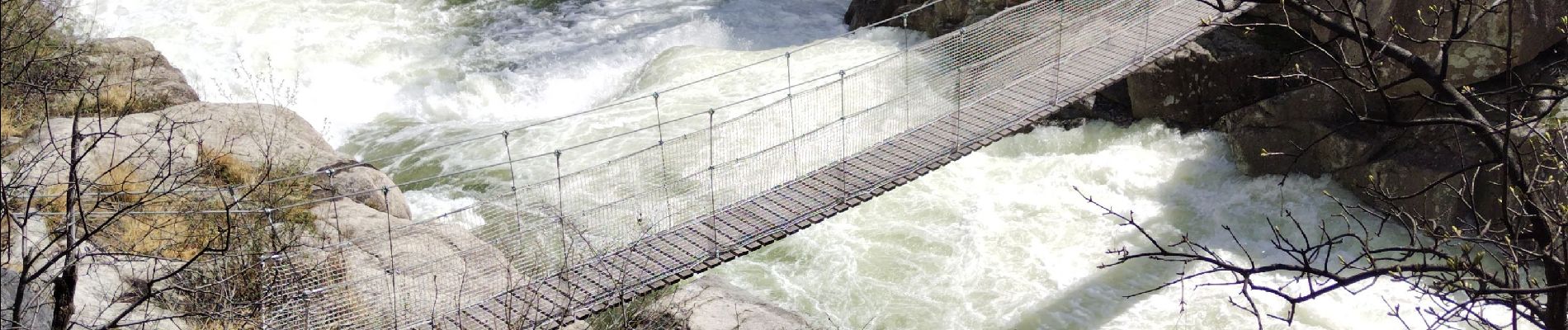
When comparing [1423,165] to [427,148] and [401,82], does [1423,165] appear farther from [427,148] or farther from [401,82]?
[401,82]

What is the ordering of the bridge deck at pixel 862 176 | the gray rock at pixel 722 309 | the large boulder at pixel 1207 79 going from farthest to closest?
the large boulder at pixel 1207 79 → the gray rock at pixel 722 309 → the bridge deck at pixel 862 176

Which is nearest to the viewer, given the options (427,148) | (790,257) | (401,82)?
(790,257)

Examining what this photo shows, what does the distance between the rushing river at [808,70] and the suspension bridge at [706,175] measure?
39.2 inches

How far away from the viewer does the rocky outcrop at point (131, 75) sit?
38.8ft

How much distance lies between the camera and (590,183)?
11180 mm

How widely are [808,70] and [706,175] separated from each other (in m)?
3.78

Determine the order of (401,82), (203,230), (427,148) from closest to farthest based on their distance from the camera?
(203,230)
(427,148)
(401,82)

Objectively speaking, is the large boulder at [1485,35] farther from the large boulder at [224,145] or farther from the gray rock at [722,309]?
the large boulder at [224,145]

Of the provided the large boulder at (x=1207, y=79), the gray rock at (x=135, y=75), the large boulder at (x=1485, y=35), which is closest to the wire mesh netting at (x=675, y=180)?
the large boulder at (x=1207, y=79)

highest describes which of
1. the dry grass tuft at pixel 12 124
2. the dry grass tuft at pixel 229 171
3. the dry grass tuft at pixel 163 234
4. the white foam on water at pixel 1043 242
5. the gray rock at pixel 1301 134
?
the dry grass tuft at pixel 12 124

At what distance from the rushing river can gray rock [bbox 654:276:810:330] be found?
47 cm

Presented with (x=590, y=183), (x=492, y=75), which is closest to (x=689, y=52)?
(x=492, y=75)

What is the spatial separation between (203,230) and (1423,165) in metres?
9.58

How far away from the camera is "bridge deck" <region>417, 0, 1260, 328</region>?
805 cm
